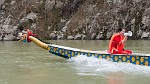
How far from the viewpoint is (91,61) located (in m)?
18.2

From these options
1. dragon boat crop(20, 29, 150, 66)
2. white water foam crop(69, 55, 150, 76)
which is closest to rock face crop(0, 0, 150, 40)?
dragon boat crop(20, 29, 150, 66)

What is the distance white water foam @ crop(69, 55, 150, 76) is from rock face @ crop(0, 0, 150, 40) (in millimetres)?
50479

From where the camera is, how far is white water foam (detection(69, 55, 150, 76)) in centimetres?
1491

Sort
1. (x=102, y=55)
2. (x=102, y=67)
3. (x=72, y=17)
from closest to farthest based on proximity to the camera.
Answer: (x=102, y=67), (x=102, y=55), (x=72, y=17)

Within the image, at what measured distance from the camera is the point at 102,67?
1655 centimetres

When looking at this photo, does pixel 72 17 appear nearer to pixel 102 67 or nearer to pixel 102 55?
pixel 102 55

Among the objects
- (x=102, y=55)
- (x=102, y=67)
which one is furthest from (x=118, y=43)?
(x=102, y=67)

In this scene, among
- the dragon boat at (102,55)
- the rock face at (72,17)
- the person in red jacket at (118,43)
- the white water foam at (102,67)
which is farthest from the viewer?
the rock face at (72,17)

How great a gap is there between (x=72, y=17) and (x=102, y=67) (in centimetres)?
6904

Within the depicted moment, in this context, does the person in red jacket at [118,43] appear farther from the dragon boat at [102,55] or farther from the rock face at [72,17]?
the rock face at [72,17]

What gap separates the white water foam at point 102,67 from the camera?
48.9 ft

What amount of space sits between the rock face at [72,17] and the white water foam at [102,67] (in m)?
50.5

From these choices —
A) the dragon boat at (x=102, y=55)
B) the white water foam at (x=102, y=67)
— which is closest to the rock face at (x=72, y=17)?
the dragon boat at (x=102, y=55)

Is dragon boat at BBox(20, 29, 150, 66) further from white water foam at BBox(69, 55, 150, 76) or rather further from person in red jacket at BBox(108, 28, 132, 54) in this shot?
person in red jacket at BBox(108, 28, 132, 54)
